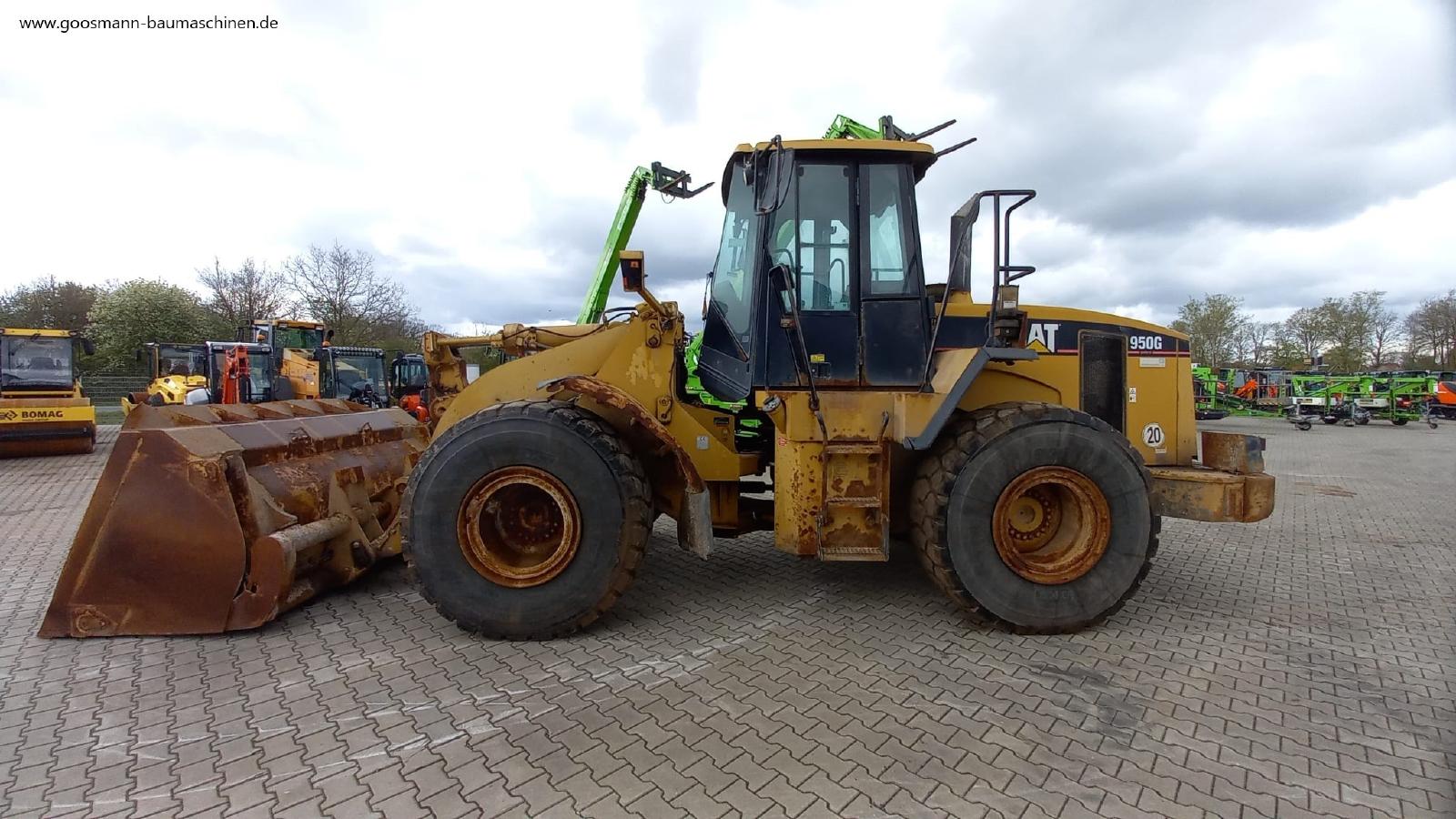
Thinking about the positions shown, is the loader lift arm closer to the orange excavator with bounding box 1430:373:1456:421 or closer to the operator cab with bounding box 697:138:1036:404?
the operator cab with bounding box 697:138:1036:404

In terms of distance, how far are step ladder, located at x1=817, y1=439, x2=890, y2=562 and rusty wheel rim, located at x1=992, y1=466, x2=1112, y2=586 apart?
634 mm

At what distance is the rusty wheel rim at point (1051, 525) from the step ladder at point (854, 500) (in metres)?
0.63

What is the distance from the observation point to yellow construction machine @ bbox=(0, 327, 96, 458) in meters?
11.1

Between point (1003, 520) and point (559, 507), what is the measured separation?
2523 millimetres

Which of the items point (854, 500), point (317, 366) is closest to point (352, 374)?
point (317, 366)

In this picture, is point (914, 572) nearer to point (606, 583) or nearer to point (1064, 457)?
point (1064, 457)

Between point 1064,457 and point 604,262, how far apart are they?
769 centimetres

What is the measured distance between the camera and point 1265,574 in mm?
4949

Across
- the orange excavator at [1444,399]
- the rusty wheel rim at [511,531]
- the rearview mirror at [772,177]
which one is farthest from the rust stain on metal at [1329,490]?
the orange excavator at [1444,399]

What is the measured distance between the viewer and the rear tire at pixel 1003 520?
141 inches

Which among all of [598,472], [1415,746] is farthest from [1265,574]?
[598,472]

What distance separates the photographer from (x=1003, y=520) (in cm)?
362

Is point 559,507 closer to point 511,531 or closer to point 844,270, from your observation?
point 511,531

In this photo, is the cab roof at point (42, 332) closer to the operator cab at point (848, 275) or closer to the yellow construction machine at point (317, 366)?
the yellow construction machine at point (317, 366)
